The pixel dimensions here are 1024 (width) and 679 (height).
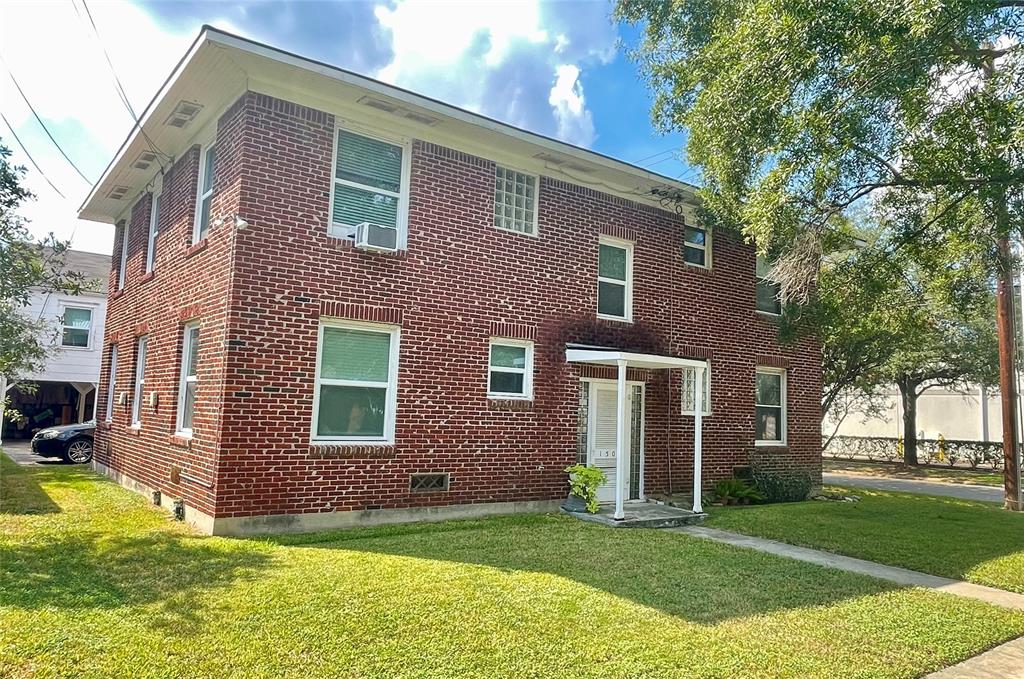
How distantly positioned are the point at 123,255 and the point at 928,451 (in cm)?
3025

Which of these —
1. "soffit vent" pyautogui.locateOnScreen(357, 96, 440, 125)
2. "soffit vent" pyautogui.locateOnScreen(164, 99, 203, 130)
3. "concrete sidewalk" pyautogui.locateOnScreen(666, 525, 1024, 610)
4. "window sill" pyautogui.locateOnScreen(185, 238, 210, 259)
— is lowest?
"concrete sidewalk" pyautogui.locateOnScreen(666, 525, 1024, 610)

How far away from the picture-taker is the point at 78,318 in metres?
23.8

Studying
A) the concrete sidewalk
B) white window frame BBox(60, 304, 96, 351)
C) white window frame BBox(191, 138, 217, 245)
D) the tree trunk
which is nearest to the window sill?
white window frame BBox(191, 138, 217, 245)

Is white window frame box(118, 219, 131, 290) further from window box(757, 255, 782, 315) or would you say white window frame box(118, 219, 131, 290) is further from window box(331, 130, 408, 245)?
window box(757, 255, 782, 315)

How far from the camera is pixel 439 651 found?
4.45 meters

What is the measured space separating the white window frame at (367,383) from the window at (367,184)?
1252mm

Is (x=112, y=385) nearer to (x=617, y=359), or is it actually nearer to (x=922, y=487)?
(x=617, y=359)

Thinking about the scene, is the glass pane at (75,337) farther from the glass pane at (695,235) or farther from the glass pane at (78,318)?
the glass pane at (695,235)

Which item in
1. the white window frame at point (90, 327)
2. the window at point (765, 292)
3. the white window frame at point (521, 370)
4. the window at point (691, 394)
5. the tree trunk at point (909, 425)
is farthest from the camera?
the tree trunk at point (909, 425)

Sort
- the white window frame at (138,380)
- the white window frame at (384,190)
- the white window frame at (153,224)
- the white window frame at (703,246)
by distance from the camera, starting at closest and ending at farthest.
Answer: the white window frame at (384,190)
the white window frame at (138,380)
the white window frame at (153,224)
the white window frame at (703,246)

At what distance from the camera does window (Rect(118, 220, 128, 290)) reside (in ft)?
46.9

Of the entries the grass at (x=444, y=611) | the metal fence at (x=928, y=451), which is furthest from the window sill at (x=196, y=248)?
the metal fence at (x=928, y=451)

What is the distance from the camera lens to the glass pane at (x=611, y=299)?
11617mm

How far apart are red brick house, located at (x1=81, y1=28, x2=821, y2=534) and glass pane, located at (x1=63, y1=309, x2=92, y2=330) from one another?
12.9 meters
